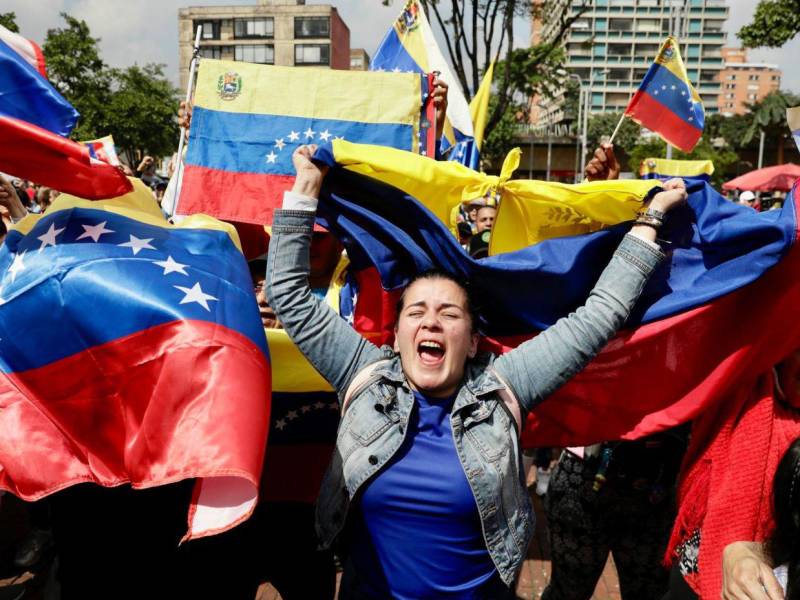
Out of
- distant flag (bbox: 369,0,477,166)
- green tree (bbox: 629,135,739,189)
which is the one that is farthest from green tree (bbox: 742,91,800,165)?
distant flag (bbox: 369,0,477,166)

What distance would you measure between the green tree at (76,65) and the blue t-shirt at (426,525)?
25.9m

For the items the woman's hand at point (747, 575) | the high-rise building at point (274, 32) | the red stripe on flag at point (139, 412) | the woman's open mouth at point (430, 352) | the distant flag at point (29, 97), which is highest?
the high-rise building at point (274, 32)

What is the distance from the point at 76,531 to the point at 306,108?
2.28 meters

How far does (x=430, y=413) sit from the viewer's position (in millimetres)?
2098

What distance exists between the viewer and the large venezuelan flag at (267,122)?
356cm

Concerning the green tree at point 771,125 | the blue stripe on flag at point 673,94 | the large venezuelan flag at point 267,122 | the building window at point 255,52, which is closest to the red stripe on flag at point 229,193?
the large venezuelan flag at point 267,122

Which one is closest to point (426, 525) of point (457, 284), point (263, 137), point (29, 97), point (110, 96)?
point (457, 284)

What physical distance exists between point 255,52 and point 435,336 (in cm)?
7502

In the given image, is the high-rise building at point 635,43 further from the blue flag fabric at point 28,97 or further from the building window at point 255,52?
the blue flag fabric at point 28,97

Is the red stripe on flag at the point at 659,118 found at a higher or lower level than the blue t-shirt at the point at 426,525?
higher

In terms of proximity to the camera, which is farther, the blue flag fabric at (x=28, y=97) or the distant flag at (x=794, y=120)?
the distant flag at (x=794, y=120)

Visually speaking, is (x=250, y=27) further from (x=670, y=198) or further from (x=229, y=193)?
(x=670, y=198)

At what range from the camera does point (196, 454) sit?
179cm

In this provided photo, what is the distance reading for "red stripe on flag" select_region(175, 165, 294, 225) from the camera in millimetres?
3512
